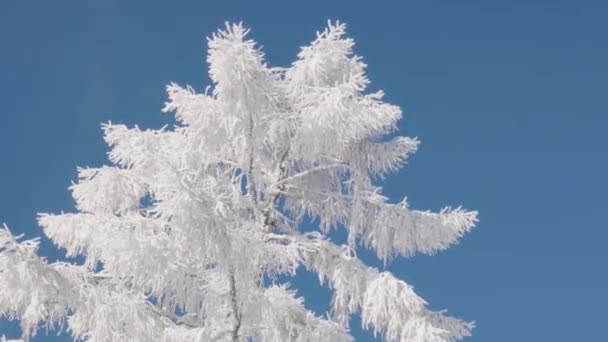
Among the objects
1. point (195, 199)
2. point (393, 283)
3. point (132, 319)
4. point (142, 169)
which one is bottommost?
point (132, 319)

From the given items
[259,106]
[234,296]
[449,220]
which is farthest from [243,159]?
[449,220]

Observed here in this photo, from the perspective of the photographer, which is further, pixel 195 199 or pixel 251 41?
pixel 251 41

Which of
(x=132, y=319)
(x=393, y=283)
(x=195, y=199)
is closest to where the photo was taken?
(x=195, y=199)

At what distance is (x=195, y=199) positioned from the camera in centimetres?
866

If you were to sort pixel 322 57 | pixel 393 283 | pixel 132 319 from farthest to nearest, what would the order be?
pixel 322 57, pixel 393 283, pixel 132 319

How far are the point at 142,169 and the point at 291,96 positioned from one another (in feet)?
6.54

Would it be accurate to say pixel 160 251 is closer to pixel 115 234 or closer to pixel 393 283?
pixel 115 234

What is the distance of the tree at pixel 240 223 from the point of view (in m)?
9.19

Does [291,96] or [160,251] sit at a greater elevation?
[291,96]

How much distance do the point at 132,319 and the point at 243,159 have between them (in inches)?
88.5

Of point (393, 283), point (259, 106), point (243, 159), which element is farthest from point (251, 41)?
point (393, 283)

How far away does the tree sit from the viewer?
919cm

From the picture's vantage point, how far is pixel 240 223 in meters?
11.0

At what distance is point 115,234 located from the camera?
9078mm
